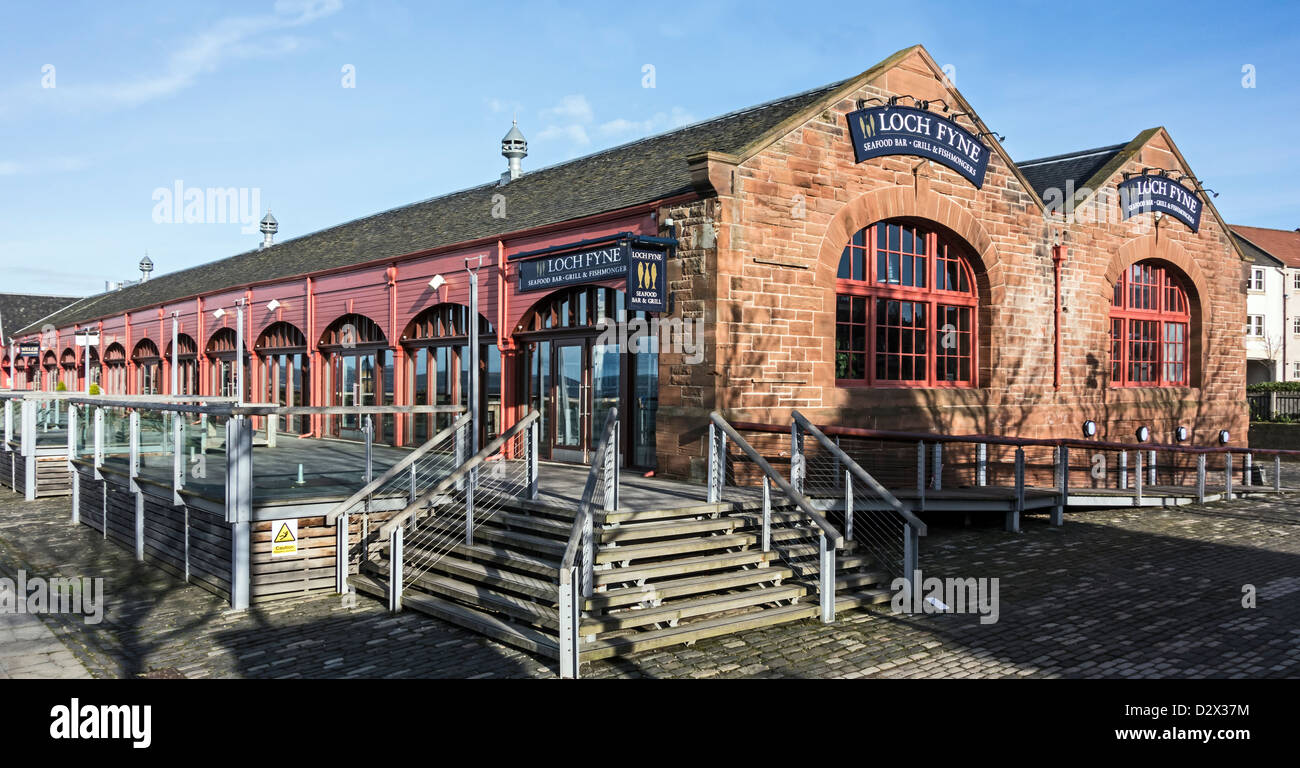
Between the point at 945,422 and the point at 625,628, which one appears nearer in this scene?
the point at 625,628

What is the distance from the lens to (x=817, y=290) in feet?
43.0

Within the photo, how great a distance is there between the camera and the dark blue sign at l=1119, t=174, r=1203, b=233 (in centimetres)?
1783

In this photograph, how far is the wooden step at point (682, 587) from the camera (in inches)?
294

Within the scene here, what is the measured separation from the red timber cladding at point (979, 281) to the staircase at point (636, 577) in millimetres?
3106

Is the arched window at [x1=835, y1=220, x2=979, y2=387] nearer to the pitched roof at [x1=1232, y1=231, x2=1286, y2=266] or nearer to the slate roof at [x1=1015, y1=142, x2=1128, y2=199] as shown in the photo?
the slate roof at [x1=1015, y1=142, x2=1128, y2=199]

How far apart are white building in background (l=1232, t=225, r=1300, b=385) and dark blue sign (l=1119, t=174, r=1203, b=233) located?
2910 cm

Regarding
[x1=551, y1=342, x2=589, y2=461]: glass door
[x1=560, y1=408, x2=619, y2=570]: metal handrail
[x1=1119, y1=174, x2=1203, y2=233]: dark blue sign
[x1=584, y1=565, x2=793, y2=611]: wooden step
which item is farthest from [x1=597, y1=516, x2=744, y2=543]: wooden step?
[x1=1119, y1=174, x2=1203, y2=233]: dark blue sign

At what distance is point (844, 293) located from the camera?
13.8m

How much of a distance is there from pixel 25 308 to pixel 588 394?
54.3 metres

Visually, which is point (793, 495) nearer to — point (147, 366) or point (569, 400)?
point (569, 400)

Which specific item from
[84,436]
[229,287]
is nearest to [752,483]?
[84,436]

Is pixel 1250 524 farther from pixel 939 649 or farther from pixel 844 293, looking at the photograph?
pixel 939 649

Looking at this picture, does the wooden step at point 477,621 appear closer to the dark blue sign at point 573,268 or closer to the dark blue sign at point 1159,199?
the dark blue sign at point 573,268

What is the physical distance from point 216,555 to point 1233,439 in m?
19.8
